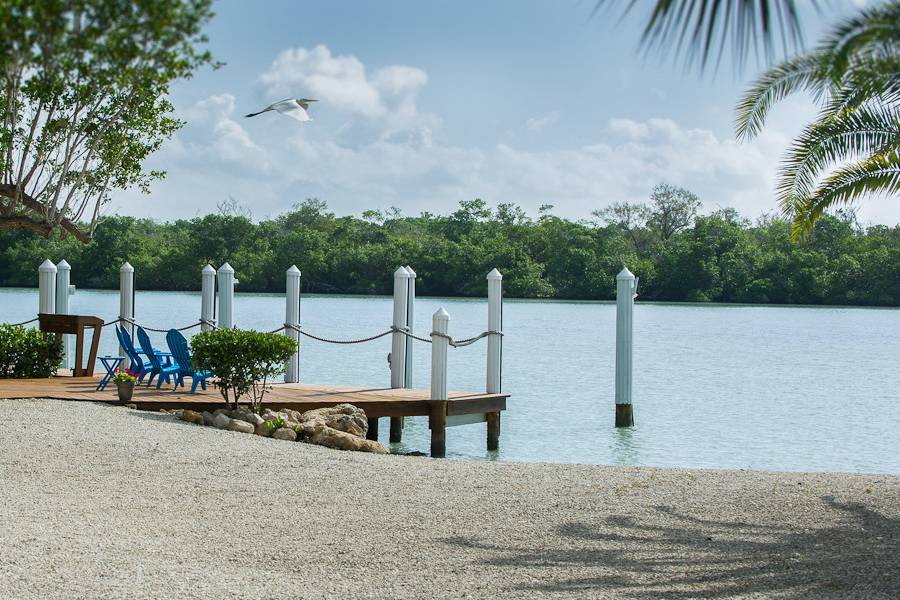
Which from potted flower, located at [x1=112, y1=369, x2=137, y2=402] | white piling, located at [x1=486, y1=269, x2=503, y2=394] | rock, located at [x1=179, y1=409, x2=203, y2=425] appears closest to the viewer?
rock, located at [x1=179, y1=409, x2=203, y2=425]

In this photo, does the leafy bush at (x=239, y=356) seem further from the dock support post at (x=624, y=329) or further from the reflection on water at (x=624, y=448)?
the reflection on water at (x=624, y=448)

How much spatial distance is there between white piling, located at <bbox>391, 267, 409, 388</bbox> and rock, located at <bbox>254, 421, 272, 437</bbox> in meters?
2.39

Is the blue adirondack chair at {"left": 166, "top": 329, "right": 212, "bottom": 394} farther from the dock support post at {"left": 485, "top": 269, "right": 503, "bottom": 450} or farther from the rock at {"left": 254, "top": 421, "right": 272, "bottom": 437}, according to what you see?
the dock support post at {"left": 485, "top": 269, "right": 503, "bottom": 450}

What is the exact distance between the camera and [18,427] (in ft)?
33.0

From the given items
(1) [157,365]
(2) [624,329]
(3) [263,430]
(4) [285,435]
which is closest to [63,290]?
(1) [157,365]

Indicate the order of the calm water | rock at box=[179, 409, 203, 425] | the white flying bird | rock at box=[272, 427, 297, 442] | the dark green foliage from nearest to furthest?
rock at box=[272, 427, 297, 442]
the white flying bird
rock at box=[179, 409, 203, 425]
the calm water
the dark green foliage

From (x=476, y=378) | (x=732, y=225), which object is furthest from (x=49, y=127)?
(x=732, y=225)

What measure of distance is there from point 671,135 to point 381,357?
33.5 m

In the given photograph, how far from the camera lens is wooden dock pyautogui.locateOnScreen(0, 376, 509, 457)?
38.8 feet

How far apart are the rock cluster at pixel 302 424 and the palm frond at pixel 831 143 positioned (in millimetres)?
5084

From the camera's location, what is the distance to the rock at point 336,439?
1075cm

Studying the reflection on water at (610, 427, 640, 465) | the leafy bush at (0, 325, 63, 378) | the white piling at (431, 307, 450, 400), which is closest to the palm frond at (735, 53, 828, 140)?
the white piling at (431, 307, 450, 400)

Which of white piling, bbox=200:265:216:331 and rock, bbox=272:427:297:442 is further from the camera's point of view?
white piling, bbox=200:265:216:331

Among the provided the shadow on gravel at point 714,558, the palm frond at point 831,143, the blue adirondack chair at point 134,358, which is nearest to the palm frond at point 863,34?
the shadow on gravel at point 714,558
